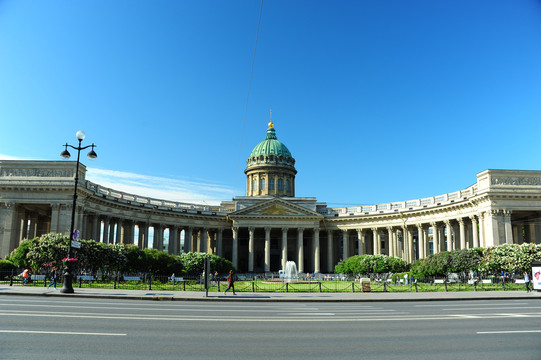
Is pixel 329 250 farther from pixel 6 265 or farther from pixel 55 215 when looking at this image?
pixel 6 265

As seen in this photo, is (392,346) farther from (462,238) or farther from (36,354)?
(462,238)

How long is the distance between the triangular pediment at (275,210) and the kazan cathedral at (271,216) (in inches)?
7.9

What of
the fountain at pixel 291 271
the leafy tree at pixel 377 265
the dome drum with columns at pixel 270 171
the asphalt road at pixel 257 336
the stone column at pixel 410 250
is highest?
the dome drum with columns at pixel 270 171

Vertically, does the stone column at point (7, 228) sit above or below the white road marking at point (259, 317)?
above

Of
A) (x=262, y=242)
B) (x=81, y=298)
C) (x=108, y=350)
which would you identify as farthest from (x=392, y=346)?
(x=262, y=242)

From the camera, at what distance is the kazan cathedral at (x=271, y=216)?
5606 cm

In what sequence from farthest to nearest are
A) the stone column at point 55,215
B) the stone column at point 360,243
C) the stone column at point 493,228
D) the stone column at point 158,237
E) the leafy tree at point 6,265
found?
the stone column at point 360,243 < the stone column at point 158,237 < the stone column at point 493,228 < the stone column at point 55,215 < the leafy tree at point 6,265

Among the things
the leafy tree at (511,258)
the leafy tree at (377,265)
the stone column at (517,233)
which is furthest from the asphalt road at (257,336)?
the stone column at (517,233)

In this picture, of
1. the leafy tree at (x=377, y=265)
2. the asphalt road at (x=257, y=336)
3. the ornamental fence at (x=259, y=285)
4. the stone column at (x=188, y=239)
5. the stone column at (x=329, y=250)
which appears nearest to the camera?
the asphalt road at (x=257, y=336)

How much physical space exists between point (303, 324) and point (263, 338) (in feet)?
11.4

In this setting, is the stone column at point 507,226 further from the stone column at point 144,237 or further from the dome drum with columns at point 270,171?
the stone column at point 144,237

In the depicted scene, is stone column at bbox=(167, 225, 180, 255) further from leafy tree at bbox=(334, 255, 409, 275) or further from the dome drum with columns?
leafy tree at bbox=(334, 255, 409, 275)

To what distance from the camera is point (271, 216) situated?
8412 cm

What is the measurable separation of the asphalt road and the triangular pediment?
216ft
